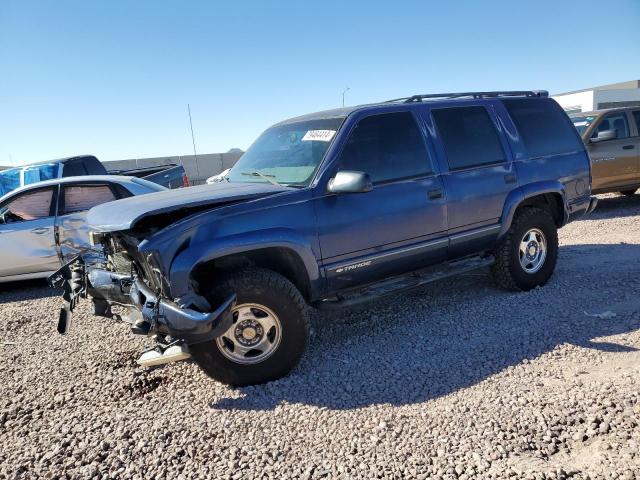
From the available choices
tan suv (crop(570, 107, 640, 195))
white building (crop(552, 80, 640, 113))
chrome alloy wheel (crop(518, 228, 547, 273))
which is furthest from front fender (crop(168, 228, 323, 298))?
white building (crop(552, 80, 640, 113))

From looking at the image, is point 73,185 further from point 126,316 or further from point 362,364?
point 362,364

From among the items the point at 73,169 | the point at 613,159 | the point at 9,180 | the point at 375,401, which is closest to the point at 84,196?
the point at 73,169

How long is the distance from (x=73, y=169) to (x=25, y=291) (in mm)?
3447

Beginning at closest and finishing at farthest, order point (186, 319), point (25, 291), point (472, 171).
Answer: point (186, 319)
point (472, 171)
point (25, 291)

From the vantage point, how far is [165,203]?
327cm

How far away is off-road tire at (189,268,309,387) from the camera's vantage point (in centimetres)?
324

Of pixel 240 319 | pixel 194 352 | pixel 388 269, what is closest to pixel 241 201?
pixel 240 319

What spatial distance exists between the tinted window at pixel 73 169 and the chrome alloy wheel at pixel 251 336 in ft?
24.3

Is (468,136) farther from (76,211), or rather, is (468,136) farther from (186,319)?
(76,211)

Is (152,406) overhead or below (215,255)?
below

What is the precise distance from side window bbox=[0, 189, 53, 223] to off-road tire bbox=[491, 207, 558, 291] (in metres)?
5.69

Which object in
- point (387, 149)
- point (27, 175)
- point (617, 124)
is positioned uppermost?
point (27, 175)

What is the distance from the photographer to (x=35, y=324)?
513 cm

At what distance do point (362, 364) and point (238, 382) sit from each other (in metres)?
0.96
